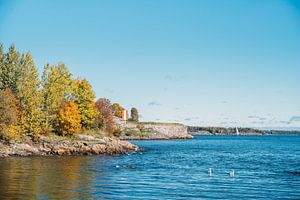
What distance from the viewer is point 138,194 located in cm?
3203

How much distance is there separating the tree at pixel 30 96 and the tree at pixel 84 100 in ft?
33.3

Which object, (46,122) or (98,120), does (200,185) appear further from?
(98,120)

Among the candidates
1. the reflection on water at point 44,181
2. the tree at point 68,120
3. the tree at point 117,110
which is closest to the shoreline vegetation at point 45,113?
the tree at point 68,120

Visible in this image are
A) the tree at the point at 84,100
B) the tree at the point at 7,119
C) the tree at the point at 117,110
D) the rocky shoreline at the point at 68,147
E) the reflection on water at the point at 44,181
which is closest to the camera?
the reflection on water at the point at 44,181

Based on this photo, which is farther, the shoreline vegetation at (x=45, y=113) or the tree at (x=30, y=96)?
the tree at (x=30, y=96)

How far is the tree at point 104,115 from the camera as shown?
331 feet

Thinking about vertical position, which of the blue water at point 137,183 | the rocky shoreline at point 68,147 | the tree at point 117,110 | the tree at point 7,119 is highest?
the tree at point 117,110

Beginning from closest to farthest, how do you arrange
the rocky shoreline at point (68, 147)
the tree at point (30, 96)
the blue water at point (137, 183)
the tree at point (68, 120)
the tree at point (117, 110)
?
the blue water at point (137, 183) < the rocky shoreline at point (68, 147) < the tree at point (30, 96) < the tree at point (68, 120) < the tree at point (117, 110)

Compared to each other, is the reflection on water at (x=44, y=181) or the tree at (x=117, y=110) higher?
the tree at (x=117, y=110)

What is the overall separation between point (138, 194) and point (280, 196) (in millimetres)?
10850

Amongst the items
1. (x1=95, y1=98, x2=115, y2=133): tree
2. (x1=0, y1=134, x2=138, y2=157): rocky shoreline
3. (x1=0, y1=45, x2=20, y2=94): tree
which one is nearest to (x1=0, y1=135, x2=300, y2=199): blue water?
(x1=0, y1=134, x2=138, y2=157): rocky shoreline

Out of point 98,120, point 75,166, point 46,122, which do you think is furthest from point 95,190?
point 98,120

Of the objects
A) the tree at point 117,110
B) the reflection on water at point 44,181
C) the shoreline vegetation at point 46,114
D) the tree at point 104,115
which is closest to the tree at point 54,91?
the shoreline vegetation at point 46,114

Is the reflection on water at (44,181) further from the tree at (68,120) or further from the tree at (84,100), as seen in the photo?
the tree at (84,100)
